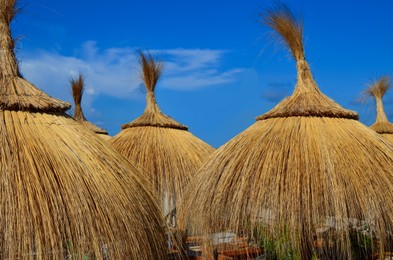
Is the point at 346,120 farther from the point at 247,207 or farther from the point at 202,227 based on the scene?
the point at 202,227

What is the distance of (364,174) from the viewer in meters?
4.58

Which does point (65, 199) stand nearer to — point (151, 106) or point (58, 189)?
point (58, 189)

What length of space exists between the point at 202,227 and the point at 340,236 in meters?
1.50

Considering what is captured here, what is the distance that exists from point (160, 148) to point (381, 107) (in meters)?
7.28

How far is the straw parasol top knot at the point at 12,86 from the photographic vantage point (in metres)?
3.83

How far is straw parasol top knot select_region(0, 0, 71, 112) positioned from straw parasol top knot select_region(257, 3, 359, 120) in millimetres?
2514

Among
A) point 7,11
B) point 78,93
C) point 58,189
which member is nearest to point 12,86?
point 7,11

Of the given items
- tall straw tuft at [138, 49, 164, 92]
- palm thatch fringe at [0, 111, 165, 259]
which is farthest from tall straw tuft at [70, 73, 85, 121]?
palm thatch fringe at [0, 111, 165, 259]

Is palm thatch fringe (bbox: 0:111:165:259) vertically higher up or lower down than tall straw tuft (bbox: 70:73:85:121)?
lower down

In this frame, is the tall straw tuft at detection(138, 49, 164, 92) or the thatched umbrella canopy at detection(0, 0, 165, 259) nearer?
the thatched umbrella canopy at detection(0, 0, 165, 259)

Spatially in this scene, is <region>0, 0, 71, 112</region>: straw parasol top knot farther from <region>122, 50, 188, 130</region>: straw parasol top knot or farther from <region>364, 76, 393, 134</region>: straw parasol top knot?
<region>364, 76, 393, 134</region>: straw parasol top knot

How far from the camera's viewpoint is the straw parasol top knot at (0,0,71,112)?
3828 millimetres

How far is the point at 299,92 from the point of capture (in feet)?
18.5

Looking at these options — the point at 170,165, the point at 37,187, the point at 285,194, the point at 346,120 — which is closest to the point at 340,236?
the point at 285,194
